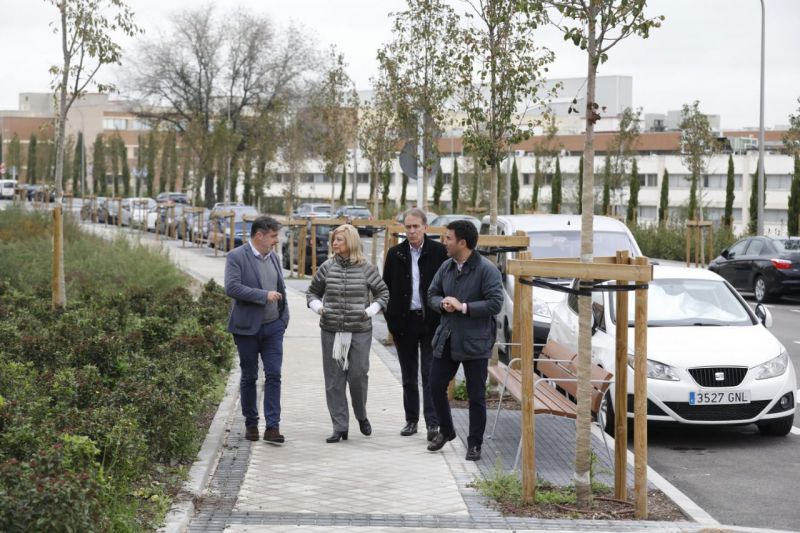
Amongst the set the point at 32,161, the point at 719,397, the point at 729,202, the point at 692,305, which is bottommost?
the point at 719,397

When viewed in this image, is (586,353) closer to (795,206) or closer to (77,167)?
(795,206)

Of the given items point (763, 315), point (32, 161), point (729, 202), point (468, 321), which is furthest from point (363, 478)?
point (32, 161)

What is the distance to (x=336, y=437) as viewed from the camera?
929cm

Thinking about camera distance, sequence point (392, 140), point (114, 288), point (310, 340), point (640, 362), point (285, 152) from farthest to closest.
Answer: point (285, 152)
point (392, 140)
point (114, 288)
point (310, 340)
point (640, 362)

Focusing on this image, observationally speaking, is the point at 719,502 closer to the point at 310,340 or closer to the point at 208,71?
the point at 310,340

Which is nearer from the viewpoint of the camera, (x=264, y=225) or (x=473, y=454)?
(x=473, y=454)

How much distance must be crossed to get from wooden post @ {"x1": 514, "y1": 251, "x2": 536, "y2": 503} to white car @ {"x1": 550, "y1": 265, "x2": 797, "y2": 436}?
2.79m

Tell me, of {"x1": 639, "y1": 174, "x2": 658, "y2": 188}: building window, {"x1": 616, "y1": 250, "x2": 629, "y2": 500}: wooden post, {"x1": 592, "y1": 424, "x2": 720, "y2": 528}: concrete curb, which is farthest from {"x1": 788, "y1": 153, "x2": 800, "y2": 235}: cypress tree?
{"x1": 639, "y1": 174, "x2": 658, "y2": 188}: building window

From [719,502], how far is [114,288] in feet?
40.0

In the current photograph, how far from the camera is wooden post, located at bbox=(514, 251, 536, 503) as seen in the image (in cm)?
727

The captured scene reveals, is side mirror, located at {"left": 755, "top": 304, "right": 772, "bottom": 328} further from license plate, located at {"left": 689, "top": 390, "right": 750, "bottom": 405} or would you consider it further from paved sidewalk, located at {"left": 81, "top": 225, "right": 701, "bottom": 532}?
paved sidewalk, located at {"left": 81, "top": 225, "right": 701, "bottom": 532}

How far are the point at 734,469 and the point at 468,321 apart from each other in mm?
2453

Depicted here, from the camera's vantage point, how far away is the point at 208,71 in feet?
236

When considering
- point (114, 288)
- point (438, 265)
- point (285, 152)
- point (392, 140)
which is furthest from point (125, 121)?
point (438, 265)
